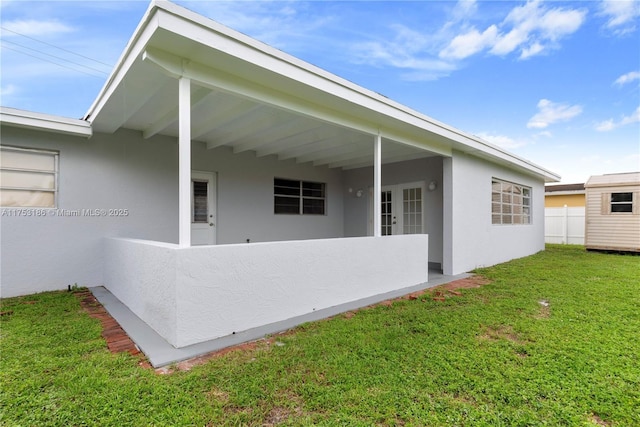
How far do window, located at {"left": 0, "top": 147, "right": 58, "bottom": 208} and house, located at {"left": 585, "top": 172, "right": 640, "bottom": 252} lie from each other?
16661mm

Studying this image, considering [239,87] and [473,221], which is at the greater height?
[239,87]

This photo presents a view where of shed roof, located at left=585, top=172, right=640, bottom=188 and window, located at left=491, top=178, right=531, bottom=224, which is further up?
shed roof, located at left=585, top=172, right=640, bottom=188

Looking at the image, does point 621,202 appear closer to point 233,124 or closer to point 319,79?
point 319,79

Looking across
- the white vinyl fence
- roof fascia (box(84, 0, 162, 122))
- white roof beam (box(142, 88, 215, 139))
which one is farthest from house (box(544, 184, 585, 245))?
roof fascia (box(84, 0, 162, 122))

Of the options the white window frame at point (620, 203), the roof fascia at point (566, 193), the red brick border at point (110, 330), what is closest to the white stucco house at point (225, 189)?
the red brick border at point (110, 330)

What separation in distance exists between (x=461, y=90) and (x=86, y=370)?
13.8 meters

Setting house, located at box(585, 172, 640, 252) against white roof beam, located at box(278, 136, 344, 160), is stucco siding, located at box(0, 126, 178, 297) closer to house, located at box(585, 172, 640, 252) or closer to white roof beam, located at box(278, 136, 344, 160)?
white roof beam, located at box(278, 136, 344, 160)

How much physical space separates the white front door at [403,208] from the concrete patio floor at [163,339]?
156 inches

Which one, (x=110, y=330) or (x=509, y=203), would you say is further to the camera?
(x=509, y=203)

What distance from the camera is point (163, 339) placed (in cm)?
330

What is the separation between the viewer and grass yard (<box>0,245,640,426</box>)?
211cm

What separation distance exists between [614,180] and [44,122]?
678 inches

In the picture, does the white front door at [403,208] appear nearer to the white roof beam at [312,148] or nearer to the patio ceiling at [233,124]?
the patio ceiling at [233,124]

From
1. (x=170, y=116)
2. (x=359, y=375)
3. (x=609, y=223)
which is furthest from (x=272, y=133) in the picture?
(x=609, y=223)
